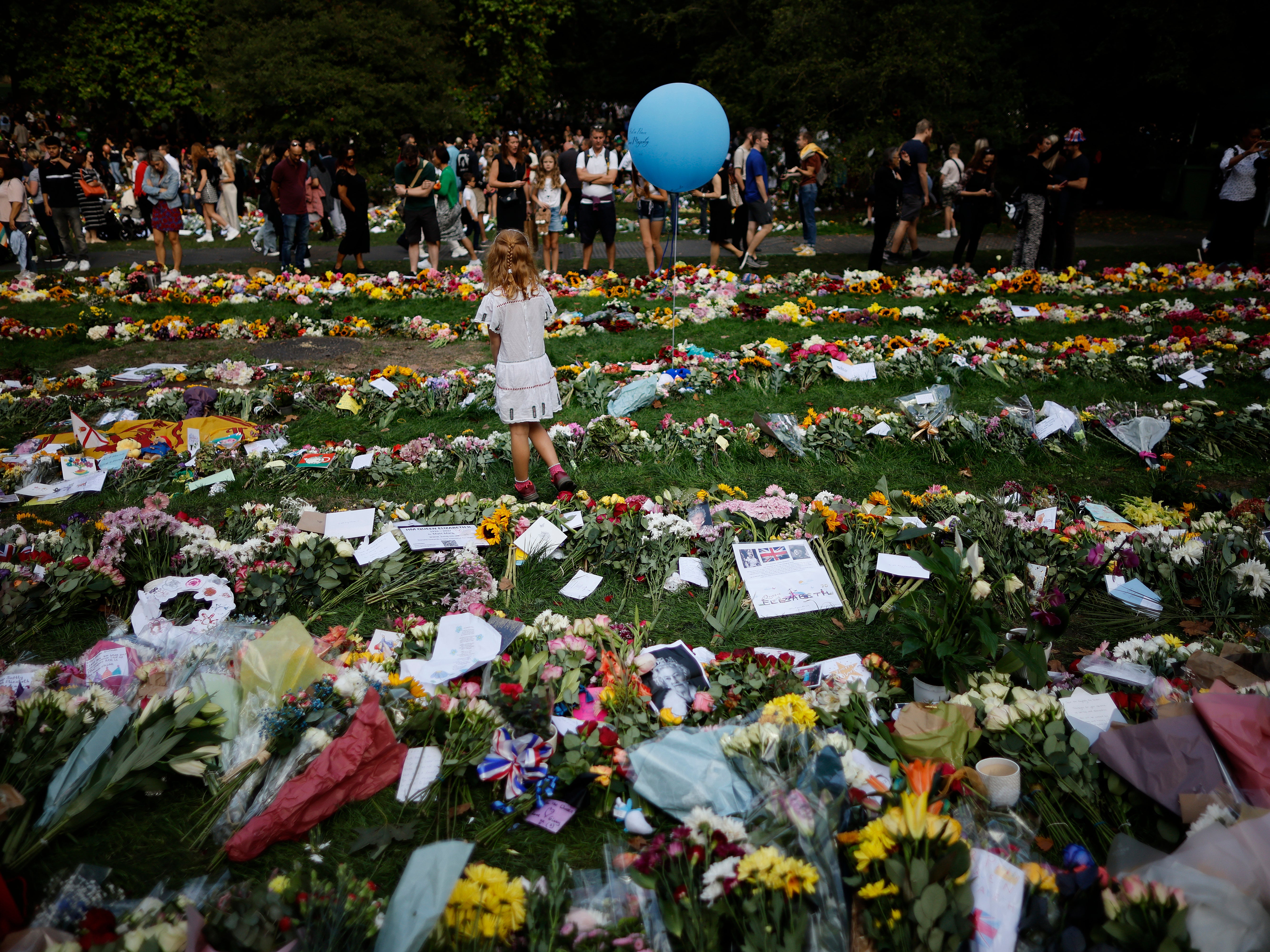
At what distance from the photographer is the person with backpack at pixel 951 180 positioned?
14461mm

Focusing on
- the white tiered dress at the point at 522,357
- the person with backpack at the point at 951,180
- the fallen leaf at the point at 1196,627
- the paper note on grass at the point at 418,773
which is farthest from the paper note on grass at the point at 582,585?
the person with backpack at the point at 951,180

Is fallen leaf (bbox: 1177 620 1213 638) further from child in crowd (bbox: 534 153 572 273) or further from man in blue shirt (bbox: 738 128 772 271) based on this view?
child in crowd (bbox: 534 153 572 273)

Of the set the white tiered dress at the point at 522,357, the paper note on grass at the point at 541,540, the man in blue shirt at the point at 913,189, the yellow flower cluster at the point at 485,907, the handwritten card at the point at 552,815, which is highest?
the man in blue shirt at the point at 913,189

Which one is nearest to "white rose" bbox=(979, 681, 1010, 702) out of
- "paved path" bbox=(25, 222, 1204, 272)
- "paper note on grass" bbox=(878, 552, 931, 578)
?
"paper note on grass" bbox=(878, 552, 931, 578)

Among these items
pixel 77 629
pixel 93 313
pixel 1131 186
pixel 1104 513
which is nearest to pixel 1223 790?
pixel 1104 513

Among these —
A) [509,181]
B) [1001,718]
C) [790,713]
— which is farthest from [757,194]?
[790,713]

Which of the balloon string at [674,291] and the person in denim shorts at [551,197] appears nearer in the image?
A: the balloon string at [674,291]

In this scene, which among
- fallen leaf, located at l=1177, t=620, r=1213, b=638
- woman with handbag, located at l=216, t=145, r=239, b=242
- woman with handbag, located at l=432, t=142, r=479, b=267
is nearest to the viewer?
fallen leaf, located at l=1177, t=620, r=1213, b=638

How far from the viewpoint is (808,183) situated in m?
12.6

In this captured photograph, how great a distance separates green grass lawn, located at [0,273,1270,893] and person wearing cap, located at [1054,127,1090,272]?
A: 258 centimetres

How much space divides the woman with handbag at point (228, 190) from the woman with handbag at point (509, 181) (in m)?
8.71

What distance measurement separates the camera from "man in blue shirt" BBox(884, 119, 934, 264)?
11422 mm

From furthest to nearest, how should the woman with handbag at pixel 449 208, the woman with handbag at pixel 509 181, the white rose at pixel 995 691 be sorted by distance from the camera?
the woman with handbag at pixel 449 208 → the woman with handbag at pixel 509 181 → the white rose at pixel 995 691

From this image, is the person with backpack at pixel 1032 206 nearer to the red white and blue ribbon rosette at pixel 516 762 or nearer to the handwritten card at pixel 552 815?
the red white and blue ribbon rosette at pixel 516 762
